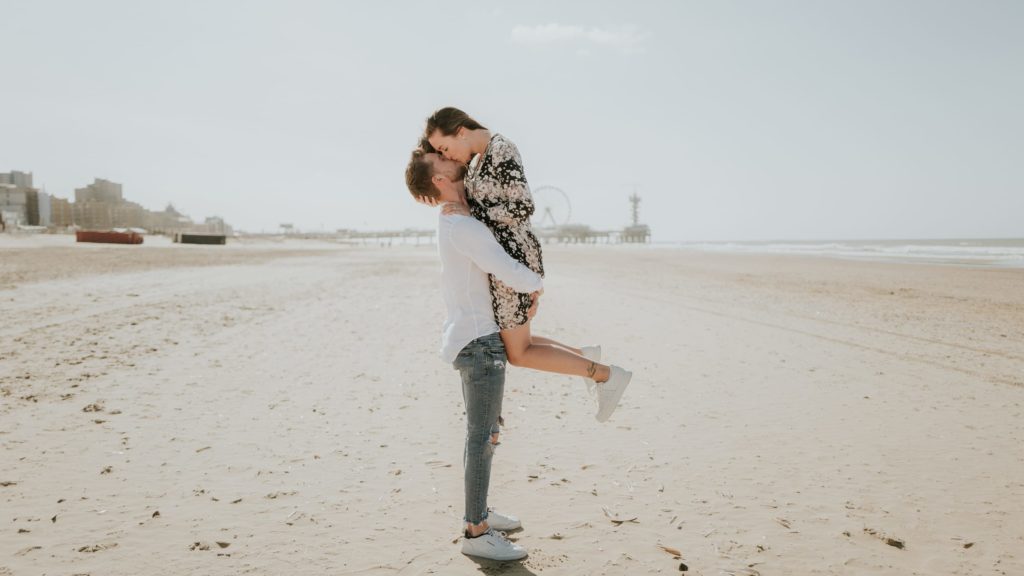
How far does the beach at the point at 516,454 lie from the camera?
116 inches

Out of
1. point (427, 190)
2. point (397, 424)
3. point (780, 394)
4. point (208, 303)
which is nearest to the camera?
point (427, 190)

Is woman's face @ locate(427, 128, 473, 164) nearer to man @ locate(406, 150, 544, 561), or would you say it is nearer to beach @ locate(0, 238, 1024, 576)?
man @ locate(406, 150, 544, 561)

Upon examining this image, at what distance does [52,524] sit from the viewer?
10.2ft

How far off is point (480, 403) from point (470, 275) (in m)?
0.62

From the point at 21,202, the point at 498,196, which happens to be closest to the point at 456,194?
the point at 498,196

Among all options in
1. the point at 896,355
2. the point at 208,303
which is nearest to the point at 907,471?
the point at 896,355

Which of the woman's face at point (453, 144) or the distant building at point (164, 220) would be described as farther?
the distant building at point (164, 220)

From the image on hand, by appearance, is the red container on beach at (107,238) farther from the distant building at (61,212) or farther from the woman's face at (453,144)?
the distant building at (61,212)

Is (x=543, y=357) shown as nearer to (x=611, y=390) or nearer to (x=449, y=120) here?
(x=611, y=390)

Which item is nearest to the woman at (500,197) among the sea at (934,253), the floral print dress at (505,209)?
the floral print dress at (505,209)

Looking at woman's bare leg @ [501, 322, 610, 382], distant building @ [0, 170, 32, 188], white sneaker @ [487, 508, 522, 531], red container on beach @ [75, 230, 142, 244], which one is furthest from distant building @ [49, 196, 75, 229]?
woman's bare leg @ [501, 322, 610, 382]

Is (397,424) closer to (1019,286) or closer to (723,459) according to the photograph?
(723,459)

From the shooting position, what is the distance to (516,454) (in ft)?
14.5

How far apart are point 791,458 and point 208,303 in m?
12.1
